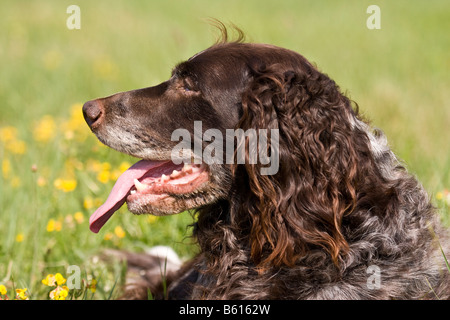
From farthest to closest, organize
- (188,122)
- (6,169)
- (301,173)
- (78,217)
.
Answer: (6,169) → (78,217) → (188,122) → (301,173)

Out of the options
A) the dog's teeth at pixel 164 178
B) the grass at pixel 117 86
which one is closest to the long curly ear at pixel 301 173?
the dog's teeth at pixel 164 178

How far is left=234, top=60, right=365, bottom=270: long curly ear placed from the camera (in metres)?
2.76

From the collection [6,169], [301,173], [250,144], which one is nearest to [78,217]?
[6,169]

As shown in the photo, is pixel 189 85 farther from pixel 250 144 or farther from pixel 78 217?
pixel 78 217

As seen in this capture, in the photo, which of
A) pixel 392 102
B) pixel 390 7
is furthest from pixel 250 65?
pixel 390 7

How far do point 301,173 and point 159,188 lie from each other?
732 mm

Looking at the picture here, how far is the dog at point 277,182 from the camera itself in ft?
9.11

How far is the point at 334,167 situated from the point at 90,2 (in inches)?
482

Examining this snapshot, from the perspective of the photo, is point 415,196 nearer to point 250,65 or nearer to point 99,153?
point 250,65

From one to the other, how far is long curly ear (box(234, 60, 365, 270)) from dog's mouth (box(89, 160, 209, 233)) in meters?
0.32

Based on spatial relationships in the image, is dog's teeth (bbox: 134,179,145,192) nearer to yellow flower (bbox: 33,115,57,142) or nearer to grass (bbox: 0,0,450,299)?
grass (bbox: 0,0,450,299)

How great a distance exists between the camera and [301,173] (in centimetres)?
278

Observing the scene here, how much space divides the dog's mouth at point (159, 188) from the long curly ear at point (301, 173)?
0.32m

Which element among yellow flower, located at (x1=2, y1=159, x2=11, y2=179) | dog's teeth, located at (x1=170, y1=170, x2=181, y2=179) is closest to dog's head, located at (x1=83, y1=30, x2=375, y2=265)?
dog's teeth, located at (x1=170, y1=170, x2=181, y2=179)
